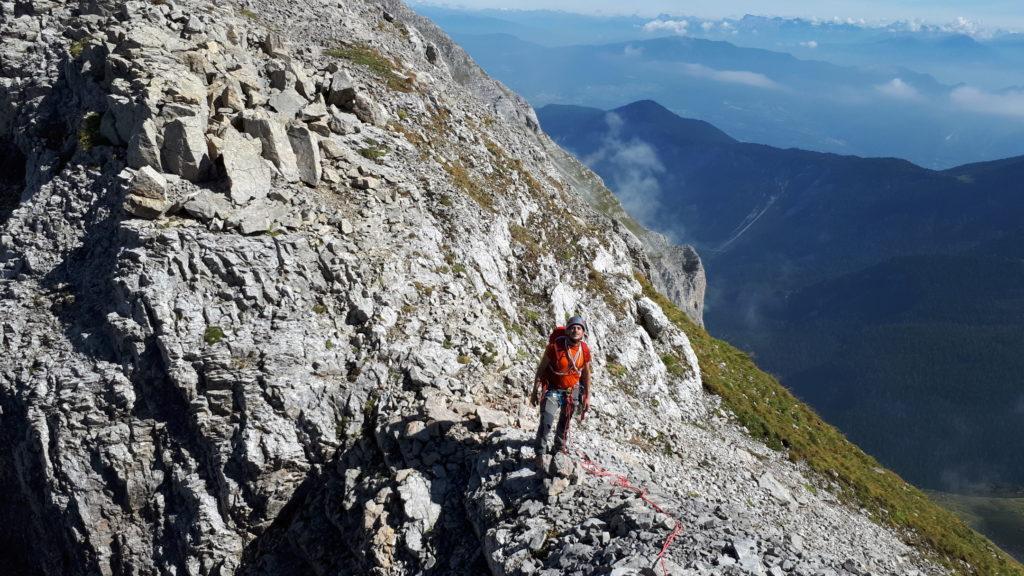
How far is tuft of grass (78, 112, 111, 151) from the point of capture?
61.8ft

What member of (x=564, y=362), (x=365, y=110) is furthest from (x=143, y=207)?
(x=564, y=362)

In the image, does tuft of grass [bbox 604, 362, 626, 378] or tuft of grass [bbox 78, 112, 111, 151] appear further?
tuft of grass [bbox 604, 362, 626, 378]

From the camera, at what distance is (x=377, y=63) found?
1389 inches

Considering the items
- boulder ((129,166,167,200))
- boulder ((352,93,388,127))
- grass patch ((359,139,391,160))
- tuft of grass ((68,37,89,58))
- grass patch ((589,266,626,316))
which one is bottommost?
grass patch ((589,266,626,316))

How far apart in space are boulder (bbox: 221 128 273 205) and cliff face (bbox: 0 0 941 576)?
10cm

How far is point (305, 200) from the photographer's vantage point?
61.3 ft

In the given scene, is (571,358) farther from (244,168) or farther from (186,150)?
(186,150)

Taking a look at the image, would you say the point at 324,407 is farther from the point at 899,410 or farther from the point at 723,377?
the point at 899,410

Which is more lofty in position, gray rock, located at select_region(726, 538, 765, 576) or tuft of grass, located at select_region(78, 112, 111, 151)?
tuft of grass, located at select_region(78, 112, 111, 151)

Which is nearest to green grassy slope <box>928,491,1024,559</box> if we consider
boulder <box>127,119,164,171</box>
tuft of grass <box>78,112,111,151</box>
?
boulder <box>127,119,164,171</box>

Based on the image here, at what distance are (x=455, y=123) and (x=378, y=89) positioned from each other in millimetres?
4984

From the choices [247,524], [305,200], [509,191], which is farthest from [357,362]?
[509,191]

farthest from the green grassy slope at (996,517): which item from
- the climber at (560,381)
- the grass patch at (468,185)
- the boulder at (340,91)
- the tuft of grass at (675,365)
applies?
the boulder at (340,91)

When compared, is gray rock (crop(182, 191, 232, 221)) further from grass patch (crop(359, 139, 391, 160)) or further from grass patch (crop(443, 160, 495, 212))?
grass patch (crop(443, 160, 495, 212))
